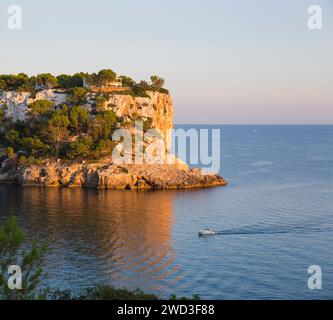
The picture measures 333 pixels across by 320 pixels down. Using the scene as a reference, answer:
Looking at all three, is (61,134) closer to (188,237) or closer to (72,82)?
(72,82)

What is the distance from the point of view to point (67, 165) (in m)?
71.4

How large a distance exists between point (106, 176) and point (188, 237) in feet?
86.3

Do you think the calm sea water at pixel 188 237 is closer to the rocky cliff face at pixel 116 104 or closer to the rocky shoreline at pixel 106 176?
the rocky shoreline at pixel 106 176

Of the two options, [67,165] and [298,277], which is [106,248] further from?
[67,165]

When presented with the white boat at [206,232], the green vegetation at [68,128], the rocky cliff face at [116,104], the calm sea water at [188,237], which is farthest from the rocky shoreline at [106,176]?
the white boat at [206,232]

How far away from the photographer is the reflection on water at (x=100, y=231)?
34.6 meters

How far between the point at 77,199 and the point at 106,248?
20.4m

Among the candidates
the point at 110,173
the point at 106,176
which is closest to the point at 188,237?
the point at 106,176

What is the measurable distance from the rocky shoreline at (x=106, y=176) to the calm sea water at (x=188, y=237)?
322 cm

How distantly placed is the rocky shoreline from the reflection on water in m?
3.26
